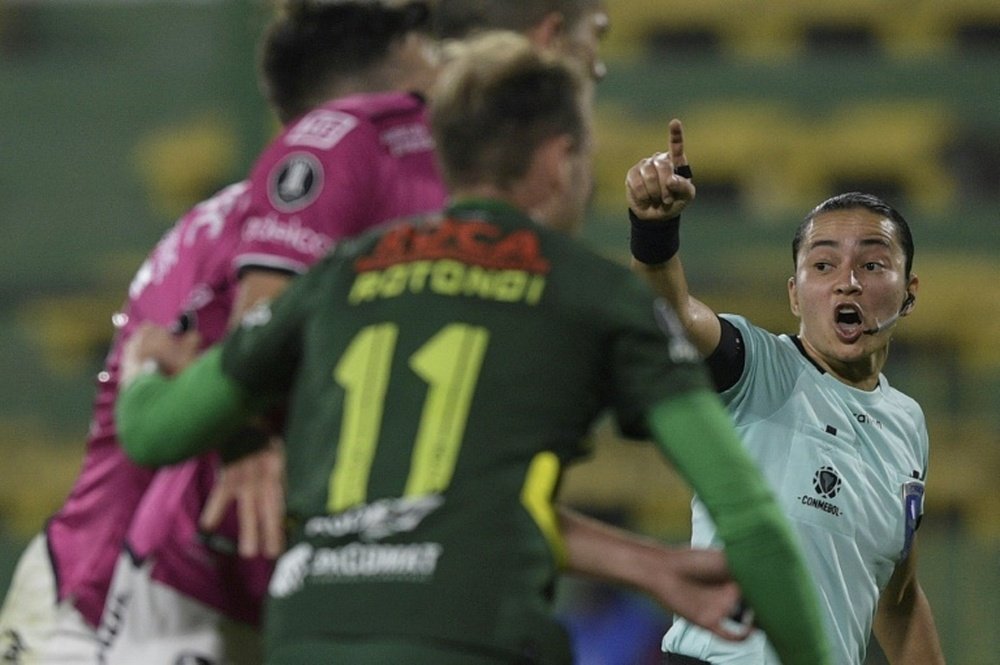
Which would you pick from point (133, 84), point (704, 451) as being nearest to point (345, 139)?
point (704, 451)

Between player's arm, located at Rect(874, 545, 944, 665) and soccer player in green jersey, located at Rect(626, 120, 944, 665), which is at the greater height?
soccer player in green jersey, located at Rect(626, 120, 944, 665)

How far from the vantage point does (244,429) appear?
302 centimetres

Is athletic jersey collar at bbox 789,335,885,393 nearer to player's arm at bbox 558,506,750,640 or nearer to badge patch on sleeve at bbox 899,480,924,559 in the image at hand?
badge patch on sleeve at bbox 899,480,924,559

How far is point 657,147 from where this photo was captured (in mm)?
15836

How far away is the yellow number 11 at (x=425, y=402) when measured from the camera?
2523mm

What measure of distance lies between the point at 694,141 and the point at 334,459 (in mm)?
13705

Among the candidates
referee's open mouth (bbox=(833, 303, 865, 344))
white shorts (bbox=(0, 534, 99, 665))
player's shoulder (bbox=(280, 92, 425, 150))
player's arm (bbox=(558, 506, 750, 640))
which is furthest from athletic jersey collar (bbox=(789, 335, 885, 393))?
white shorts (bbox=(0, 534, 99, 665))

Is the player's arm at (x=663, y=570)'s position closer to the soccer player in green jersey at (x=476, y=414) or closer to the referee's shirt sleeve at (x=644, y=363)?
the soccer player in green jersey at (x=476, y=414)

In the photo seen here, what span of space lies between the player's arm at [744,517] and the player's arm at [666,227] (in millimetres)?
974

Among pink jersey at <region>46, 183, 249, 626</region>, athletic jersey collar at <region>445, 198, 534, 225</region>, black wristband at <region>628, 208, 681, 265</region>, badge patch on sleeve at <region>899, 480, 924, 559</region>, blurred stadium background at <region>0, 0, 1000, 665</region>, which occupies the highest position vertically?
blurred stadium background at <region>0, 0, 1000, 665</region>

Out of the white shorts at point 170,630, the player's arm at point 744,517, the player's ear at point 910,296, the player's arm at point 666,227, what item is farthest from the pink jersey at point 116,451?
the player's ear at point 910,296

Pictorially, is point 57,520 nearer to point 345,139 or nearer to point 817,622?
point 345,139

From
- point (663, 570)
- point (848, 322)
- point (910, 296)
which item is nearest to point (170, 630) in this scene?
point (663, 570)

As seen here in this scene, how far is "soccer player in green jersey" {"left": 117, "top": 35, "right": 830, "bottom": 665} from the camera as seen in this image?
2512mm
